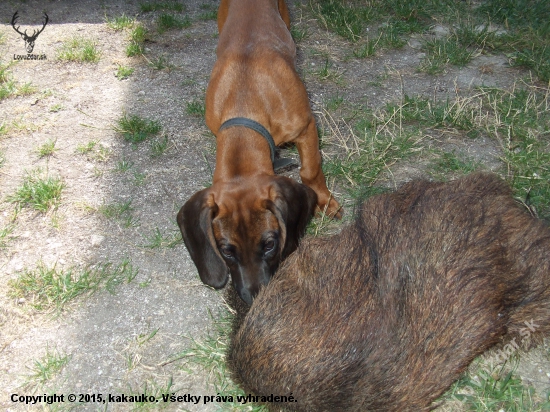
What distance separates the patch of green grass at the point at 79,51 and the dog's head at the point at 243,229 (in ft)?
11.3

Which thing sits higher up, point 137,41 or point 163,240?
point 137,41

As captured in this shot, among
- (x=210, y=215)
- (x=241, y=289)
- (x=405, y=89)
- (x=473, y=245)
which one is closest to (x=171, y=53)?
(x=405, y=89)

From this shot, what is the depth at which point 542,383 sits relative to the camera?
2.44 meters

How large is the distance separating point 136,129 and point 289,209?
2.24 meters

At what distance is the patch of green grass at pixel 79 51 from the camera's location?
5.58 m

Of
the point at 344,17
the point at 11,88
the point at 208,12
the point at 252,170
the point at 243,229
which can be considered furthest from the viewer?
the point at 208,12

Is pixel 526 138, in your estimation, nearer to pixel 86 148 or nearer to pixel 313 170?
pixel 313 170

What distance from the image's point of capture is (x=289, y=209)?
9.31 ft

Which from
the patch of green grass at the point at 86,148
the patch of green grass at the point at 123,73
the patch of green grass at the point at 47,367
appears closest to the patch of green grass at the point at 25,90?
the patch of green grass at the point at 123,73

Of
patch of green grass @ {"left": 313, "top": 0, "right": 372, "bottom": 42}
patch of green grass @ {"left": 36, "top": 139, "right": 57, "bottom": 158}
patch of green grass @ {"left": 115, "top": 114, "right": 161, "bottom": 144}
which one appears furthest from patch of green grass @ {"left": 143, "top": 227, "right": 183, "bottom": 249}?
patch of green grass @ {"left": 313, "top": 0, "right": 372, "bottom": 42}

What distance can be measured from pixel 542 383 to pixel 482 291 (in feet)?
2.59

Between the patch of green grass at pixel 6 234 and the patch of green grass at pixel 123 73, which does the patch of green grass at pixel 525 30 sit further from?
the patch of green grass at pixel 6 234

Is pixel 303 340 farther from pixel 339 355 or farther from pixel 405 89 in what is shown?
pixel 405 89

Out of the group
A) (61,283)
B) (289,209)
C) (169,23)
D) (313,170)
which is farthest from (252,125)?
(169,23)
